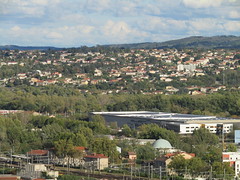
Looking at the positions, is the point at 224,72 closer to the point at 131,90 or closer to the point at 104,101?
the point at 131,90

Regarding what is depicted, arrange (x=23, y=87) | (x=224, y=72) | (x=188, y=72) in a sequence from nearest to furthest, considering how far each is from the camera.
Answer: (x=23, y=87)
(x=224, y=72)
(x=188, y=72)

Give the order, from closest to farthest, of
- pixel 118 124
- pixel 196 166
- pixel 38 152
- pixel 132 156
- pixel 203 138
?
pixel 196 166 → pixel 132 156 → pixel 38 152 → pixel 203 138 → pixel 118 124

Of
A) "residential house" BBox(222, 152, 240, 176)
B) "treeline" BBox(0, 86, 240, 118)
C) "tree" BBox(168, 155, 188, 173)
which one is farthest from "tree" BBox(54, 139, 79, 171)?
"treeline" BBox(0, 86, 240, 118)

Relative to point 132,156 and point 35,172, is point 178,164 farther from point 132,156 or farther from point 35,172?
point 35,172

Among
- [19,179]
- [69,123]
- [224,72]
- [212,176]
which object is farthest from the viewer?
[224,72]

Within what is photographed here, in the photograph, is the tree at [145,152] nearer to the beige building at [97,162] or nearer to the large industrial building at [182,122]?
the beige building at [97,162]

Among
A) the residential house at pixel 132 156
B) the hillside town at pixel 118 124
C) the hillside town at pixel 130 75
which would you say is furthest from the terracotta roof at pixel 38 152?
the hillside town at pixel 130 75

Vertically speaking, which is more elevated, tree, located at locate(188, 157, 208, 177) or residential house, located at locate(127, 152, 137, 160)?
tree, located at locate(188, 157, 208, 177)

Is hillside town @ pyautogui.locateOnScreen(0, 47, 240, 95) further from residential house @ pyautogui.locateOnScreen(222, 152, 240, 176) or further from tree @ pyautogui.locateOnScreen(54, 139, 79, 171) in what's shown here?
residential house @ pyautogui.locateOnScreen(222, 152, 240, 176)

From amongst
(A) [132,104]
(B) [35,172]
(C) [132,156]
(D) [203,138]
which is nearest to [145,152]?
(C) [132,156]

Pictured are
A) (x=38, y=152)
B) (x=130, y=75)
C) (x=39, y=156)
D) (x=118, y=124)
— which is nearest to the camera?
(x=39, y=156)

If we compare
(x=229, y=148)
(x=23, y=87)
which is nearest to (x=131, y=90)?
(x=23, y=87)
